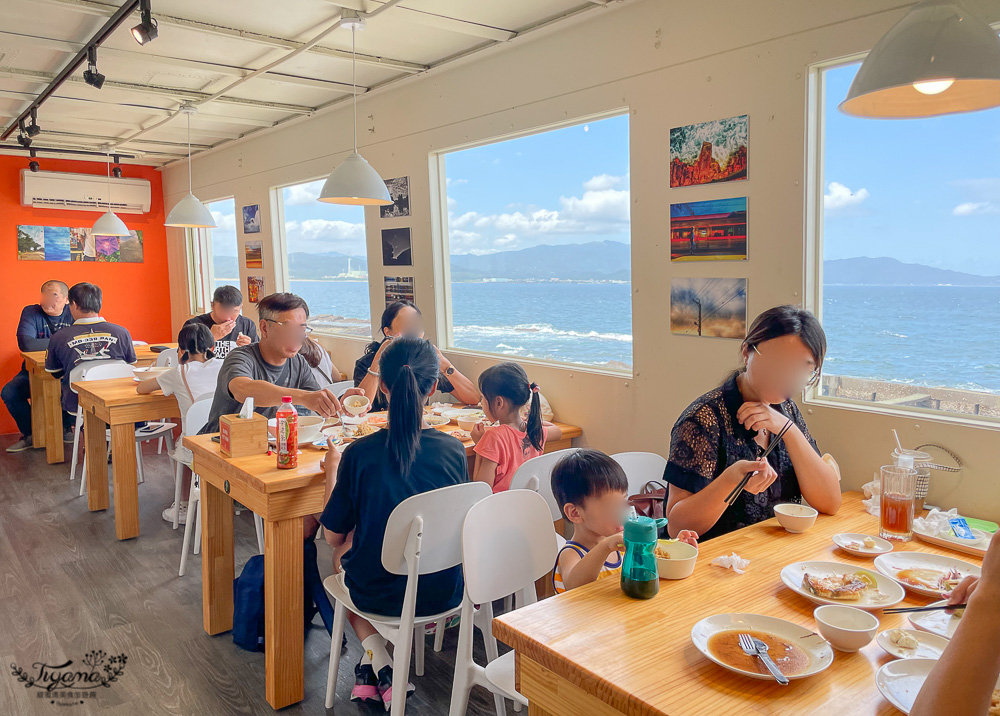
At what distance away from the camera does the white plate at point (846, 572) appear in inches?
57.1

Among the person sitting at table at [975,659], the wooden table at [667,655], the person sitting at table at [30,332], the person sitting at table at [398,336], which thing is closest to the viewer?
the person sitting at table at [975,659]

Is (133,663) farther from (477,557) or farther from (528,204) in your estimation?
(528,204)

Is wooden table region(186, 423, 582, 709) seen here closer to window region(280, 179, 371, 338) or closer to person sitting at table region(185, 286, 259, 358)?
person sitting at table region(185, 286, 259, 358)

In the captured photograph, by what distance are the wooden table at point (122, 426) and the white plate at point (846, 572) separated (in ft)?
12.0

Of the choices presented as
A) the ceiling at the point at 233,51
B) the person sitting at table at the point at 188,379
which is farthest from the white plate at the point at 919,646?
the person sitting at table at the point at 188,379

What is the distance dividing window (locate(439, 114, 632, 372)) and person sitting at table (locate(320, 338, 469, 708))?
64.4 inches

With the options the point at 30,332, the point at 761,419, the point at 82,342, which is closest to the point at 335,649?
the point at 761,419

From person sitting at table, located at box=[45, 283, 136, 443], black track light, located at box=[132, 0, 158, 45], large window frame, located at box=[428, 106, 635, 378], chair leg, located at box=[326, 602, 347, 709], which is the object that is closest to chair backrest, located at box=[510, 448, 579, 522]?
chair leg, located at box=[326, 602, 347, 709]

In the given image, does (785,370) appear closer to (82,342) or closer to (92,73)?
(92,73)

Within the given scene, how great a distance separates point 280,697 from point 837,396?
7.68 feet

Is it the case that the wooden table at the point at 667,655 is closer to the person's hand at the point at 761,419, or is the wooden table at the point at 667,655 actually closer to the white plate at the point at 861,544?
the white plate at the point at 861,544

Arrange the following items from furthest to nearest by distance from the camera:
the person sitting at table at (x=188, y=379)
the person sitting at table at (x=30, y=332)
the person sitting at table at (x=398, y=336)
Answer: the person sitting at table at (x=30, y=332), the person sitting at table at (x=398, y=336), the person sitting at table at (x=188, y=379)

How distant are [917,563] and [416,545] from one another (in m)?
1.28

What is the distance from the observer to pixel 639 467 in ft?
8.51
